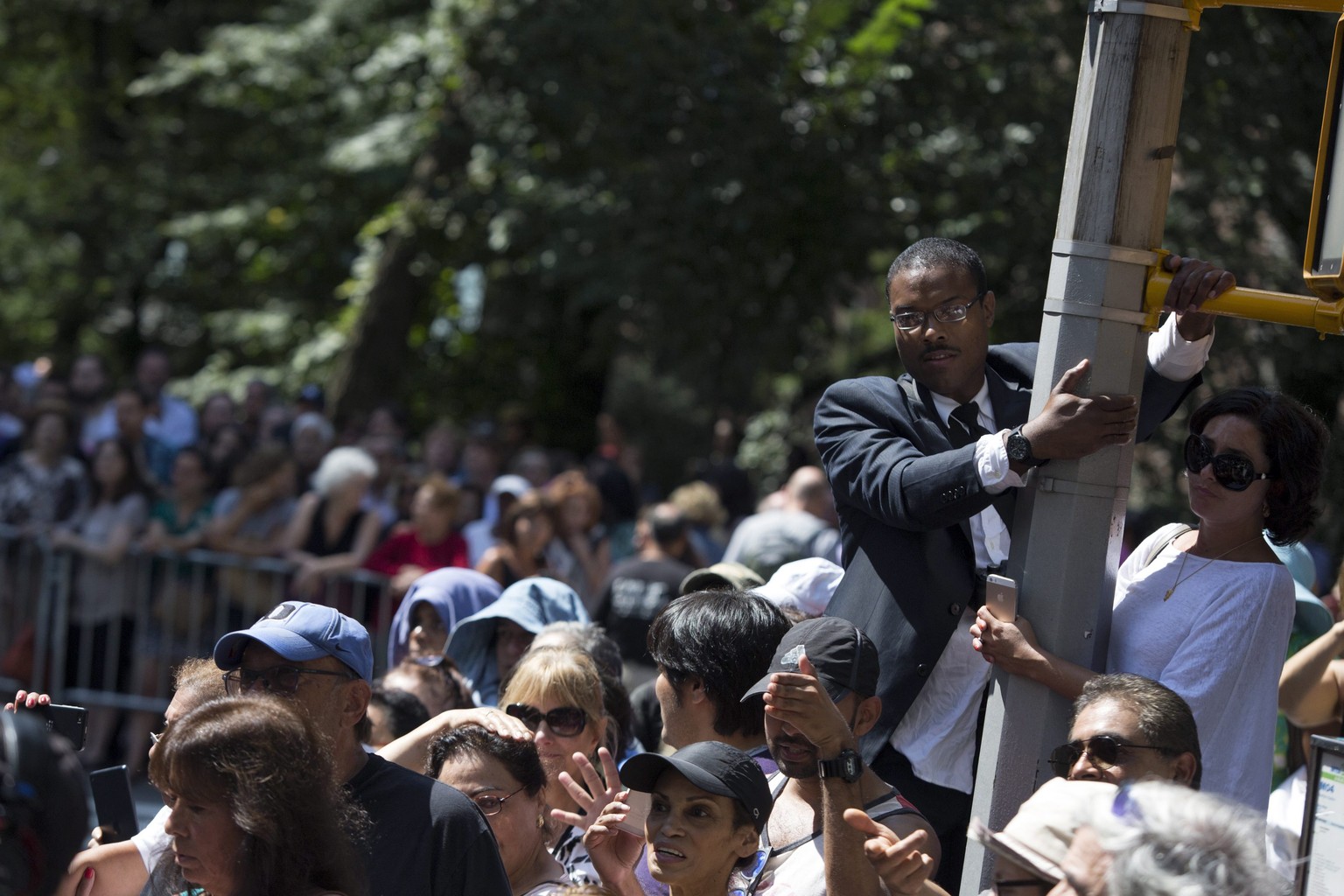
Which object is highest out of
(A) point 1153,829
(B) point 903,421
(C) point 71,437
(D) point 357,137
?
(D) point 357,137

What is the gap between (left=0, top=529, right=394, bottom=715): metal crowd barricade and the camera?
9.54 meters

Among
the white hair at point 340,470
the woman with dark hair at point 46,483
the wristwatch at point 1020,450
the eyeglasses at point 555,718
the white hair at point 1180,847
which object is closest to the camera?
the white hair at point 1180,847

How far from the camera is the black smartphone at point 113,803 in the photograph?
160 inches

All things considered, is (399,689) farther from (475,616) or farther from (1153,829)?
(1153,829)

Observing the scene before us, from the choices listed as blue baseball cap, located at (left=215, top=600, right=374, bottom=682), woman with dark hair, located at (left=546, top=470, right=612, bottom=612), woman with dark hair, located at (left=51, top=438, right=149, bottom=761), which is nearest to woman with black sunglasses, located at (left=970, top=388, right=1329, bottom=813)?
blue baseball cap, located at (left=215, top=600, right=374, bottom=682)

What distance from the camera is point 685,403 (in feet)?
73.5

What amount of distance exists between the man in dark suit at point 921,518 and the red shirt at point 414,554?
18.0 ft

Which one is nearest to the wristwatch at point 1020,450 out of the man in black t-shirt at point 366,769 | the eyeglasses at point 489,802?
the man in black t-shirt at point 366,769

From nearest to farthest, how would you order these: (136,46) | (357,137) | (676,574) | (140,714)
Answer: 1. (676,574)
2. (140,714)
3. (357,137)
4. (136,46)

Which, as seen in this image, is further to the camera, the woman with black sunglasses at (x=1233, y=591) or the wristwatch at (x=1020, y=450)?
the woman with black sunglasses at (x=1233, y=591)

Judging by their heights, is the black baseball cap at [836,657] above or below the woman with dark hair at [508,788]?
above

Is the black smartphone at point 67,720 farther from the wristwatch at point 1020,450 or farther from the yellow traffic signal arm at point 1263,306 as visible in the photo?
the yellow traffic signal arm at point 1263,306

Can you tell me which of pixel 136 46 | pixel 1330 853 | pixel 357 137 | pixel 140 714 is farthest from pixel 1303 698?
pixel 136 46

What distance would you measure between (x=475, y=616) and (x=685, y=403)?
16.6m
